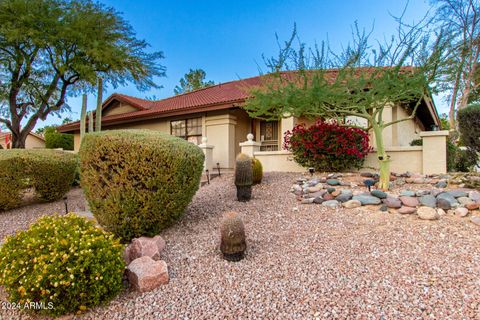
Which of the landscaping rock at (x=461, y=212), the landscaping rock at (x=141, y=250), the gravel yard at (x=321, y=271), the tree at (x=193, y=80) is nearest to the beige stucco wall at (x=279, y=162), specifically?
the gravel yard at (x=321, y=271)

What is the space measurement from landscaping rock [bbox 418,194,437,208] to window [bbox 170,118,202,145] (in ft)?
28.8

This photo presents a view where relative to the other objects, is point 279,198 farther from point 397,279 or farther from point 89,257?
point 89,257

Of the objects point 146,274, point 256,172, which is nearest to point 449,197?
point 256,172

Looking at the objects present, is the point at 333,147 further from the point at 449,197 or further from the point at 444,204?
the point at 444,204

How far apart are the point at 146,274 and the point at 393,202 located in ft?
13.5

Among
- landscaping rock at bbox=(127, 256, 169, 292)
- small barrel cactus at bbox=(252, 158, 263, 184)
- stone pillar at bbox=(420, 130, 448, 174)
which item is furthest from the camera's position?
stone pillar at bbox=(420, 130, 448, 174)

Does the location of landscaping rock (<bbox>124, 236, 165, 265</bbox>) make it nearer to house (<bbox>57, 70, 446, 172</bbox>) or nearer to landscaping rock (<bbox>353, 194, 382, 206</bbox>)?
landscaping rock (<bbox>353, 194, 382, 206</bbox>)

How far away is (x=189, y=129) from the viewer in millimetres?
12148

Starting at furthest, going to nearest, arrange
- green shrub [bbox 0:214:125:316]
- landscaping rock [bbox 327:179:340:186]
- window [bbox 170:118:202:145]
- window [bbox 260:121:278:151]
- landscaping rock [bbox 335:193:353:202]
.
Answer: window [bbox 170:118:202:145] < window [bbox 260:121:278:151] < landscaping rock [bbox 327:179:340:186] < landscaping rock [bbox 335:193:353:202] < green shrub [bbox 0:214:125:316]

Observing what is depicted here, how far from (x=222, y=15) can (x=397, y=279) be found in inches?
490

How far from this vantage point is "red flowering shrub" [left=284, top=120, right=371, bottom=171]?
7.12 meters

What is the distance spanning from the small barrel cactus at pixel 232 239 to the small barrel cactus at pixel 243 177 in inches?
79.0

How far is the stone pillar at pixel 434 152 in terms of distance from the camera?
22.0 feet

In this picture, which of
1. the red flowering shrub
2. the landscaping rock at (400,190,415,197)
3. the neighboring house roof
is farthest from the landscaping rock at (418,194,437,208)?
the neighboring house roof
